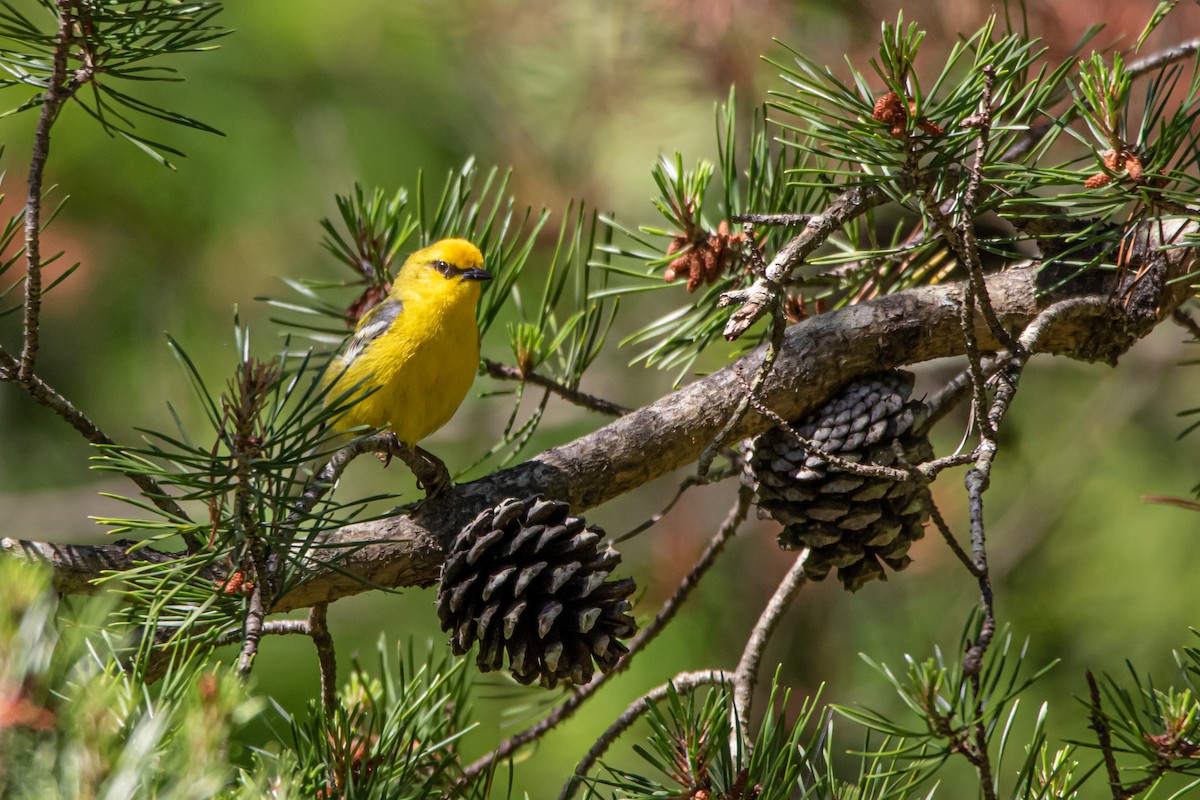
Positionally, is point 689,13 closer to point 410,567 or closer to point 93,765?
point 410,567

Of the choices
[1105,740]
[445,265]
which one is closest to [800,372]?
[1105,740]

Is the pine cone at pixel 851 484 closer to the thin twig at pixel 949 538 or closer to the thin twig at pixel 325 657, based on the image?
the thin twig at pixel 949 538

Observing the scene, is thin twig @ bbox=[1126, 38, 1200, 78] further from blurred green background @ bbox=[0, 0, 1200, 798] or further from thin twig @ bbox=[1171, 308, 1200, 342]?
blurred green background @ bbox=[0, 0, 1200, 798]

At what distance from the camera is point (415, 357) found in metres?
2.29

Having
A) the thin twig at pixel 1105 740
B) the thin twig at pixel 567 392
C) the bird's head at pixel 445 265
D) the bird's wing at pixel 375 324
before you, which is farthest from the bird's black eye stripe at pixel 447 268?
the thin twig at pixel 1105 740

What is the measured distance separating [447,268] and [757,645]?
1.26 meters

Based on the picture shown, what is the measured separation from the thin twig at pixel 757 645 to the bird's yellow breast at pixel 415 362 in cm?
90

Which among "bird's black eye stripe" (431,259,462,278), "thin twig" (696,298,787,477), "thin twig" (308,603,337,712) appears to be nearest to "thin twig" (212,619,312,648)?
"thin twig" (308,603,337,712)

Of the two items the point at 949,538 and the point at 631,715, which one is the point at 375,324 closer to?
the point at 631,715

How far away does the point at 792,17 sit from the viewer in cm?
313

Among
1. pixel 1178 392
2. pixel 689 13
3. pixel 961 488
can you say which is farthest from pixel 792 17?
pixel 1178 392

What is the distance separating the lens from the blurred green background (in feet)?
10.6

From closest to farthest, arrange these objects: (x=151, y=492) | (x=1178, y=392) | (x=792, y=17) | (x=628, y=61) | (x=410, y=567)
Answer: (x=151, y=492) → (x=410, y=567) → (x=792, y=17) → (x=628, y=61) → (x=1178, y=392)

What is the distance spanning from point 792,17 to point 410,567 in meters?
2.31
